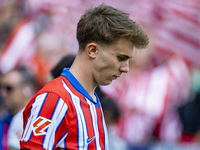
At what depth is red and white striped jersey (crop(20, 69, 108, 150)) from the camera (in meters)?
1.54

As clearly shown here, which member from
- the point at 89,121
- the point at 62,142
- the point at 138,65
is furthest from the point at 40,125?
the point at 138,65

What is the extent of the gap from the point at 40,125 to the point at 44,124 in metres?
0.02

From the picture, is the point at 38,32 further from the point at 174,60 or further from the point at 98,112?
the point at 98,112

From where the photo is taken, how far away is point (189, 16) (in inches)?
209

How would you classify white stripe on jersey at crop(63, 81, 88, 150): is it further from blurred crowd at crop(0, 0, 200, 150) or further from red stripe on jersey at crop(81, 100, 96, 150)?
blurred crowd at crop(0, 0, 200, 150)

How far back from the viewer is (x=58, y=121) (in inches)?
61.0

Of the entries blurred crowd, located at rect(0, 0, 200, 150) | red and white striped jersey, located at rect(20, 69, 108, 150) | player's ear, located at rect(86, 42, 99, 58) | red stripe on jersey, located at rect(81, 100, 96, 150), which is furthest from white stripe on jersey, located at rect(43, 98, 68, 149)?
blurred crowd, located at rect(0, 0, 200, 150)

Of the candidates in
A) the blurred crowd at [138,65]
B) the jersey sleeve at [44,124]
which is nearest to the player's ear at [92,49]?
the jersey sleeve at [44,124]

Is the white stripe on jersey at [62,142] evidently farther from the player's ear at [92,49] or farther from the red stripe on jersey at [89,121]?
the player's ear at [92,49]

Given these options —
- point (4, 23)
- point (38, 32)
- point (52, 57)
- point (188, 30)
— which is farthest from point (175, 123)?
point (4, 23)

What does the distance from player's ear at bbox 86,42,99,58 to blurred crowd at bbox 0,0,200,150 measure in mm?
2860

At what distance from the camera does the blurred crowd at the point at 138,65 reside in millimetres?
4777

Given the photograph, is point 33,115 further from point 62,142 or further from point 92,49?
point 92,49

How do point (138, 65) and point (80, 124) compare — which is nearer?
point (80, 124)
